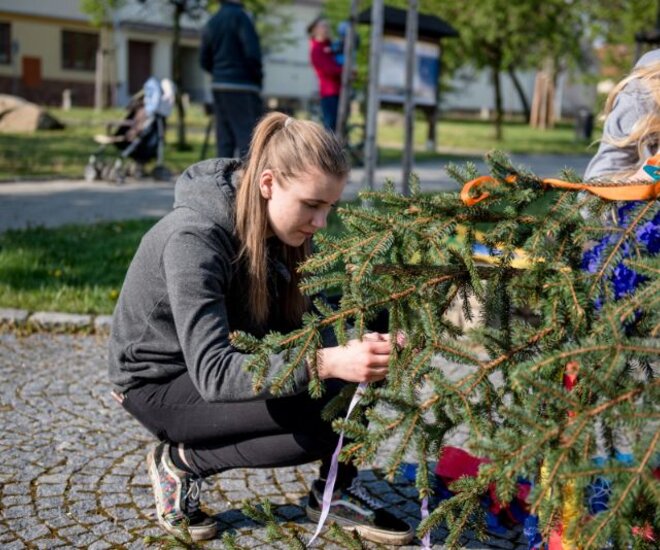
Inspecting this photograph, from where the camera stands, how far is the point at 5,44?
38750mm

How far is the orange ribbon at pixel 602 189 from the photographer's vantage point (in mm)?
2154

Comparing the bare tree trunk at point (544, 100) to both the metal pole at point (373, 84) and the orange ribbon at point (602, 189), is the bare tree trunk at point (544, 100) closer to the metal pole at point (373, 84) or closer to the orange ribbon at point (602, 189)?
the metal pole at point (373, 84)

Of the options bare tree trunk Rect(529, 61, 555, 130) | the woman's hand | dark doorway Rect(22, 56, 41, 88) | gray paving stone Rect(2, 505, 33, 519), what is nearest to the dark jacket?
gray paving stone Rect(2, 505, 33, 519)

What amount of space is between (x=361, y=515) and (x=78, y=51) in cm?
4096

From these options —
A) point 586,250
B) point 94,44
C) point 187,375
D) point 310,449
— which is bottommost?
point 310,449

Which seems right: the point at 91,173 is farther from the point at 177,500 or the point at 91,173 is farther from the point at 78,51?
the point at 78,51

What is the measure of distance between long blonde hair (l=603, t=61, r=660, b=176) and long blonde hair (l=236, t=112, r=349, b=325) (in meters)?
1.00

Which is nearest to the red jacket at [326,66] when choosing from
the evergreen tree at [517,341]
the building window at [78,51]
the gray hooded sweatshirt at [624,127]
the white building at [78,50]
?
the gray hooded sweatshirt at [624,127]

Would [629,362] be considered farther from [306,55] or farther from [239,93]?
[306,55]

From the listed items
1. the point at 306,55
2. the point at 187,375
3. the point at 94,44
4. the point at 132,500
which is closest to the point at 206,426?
the point at 187,375

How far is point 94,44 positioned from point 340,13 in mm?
14938

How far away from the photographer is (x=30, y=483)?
3.24 metres

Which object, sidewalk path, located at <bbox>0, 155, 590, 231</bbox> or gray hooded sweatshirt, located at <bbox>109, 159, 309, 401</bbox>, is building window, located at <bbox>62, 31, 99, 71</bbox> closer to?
sidewalk path, located at <bbox>0, 155, 590, 231</bbox>

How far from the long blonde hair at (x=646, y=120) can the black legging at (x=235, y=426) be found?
1268mm
